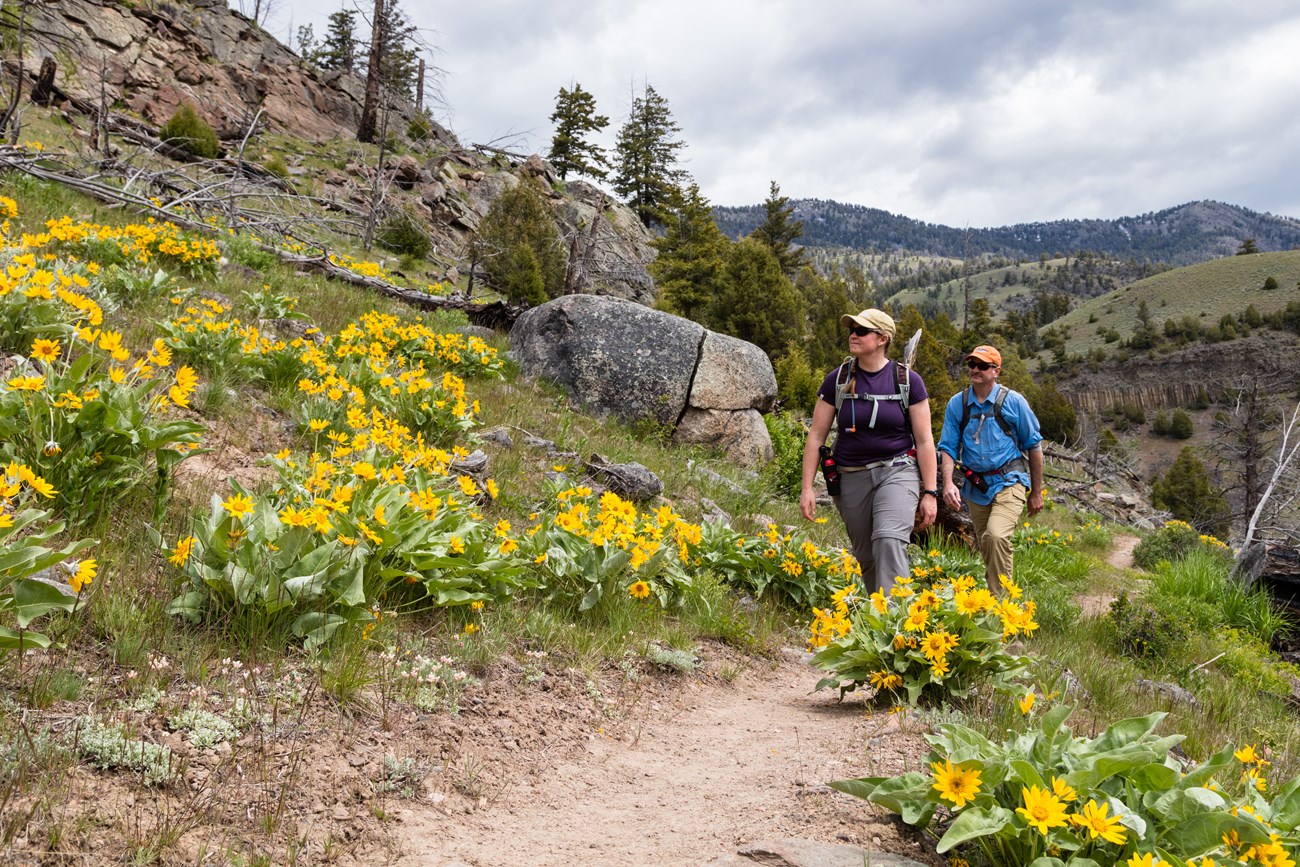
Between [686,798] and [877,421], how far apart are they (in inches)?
115

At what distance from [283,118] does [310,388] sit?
27434 mm

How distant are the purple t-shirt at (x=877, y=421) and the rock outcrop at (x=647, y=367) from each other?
607 centimetres

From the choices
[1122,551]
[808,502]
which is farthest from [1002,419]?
[1122,551]

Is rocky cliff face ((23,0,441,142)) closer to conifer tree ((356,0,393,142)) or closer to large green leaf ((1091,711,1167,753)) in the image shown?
conifer tree ((356,0,393,142))

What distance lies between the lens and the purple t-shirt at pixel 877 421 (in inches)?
188

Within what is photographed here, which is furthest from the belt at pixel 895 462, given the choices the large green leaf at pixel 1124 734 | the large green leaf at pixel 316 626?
the large green leaf at pixel 316 626

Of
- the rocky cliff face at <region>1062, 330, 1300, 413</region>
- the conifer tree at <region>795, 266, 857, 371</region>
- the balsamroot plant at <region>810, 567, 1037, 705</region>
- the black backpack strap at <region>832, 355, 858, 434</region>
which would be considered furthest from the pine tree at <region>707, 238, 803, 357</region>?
the rocky cliff face at <region>1062, 330, 1300, 413</region>

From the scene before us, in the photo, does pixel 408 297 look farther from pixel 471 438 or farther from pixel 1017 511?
pixel 1017 511

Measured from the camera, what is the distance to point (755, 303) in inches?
951

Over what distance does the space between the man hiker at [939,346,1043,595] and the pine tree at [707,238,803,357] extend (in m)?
18.1

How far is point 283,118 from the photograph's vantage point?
27.3m

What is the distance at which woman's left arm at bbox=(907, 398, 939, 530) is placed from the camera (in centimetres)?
472

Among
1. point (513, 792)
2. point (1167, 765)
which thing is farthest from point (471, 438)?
point (1167, 765)

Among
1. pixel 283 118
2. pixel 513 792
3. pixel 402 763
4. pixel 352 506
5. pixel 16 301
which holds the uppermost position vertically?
pixel 283 118
